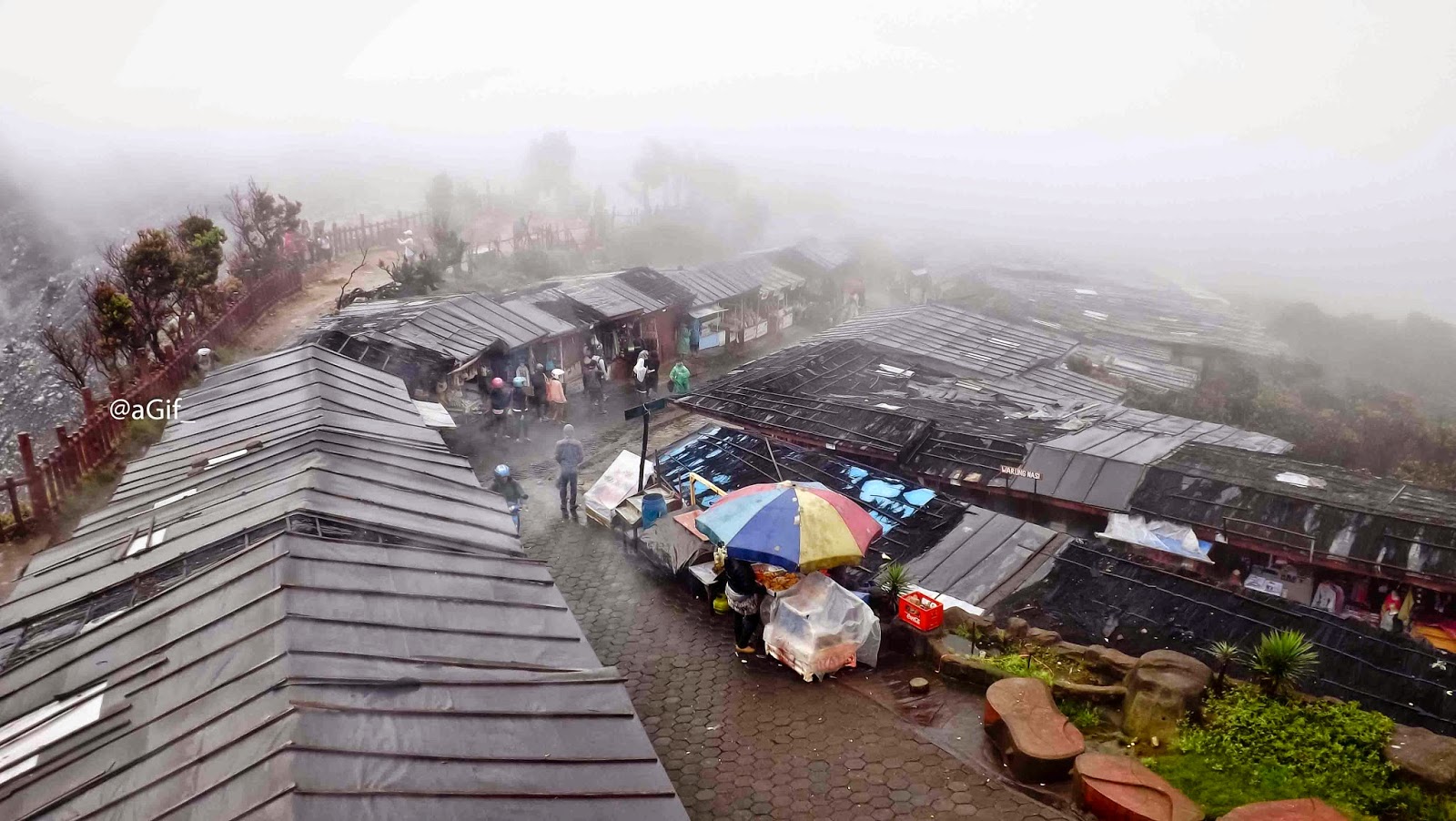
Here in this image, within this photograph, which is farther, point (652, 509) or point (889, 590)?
point (652, 509)

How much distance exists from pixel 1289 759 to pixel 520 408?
1777 centimetres

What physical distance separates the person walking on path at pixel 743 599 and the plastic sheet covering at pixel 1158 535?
658 cm

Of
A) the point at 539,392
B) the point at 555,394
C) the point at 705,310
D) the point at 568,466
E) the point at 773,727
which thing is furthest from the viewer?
the point at 705,310

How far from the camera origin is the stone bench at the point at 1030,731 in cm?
807

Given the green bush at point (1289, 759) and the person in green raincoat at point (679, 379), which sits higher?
the green bush at point (1289, 759)

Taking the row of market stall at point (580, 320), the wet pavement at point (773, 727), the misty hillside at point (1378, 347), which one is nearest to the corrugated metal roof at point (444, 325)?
the row of market stall at point (580, 320)

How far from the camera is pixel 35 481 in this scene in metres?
13.7

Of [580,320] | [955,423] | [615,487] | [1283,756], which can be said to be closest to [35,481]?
[615,487]

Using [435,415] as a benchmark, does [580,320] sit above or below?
above

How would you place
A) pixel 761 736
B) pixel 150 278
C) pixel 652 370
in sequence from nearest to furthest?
pixel 761 736
pixel 150 278
pixel 652 370

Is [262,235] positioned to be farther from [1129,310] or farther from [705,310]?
[1129,310]

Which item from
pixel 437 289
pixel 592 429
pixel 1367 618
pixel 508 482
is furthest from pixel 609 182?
pixel 1367 618

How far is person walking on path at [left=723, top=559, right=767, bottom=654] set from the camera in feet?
36.4

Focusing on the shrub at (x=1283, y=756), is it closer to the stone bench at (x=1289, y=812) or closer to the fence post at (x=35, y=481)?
the stone bench at (x=1289, y=812)
